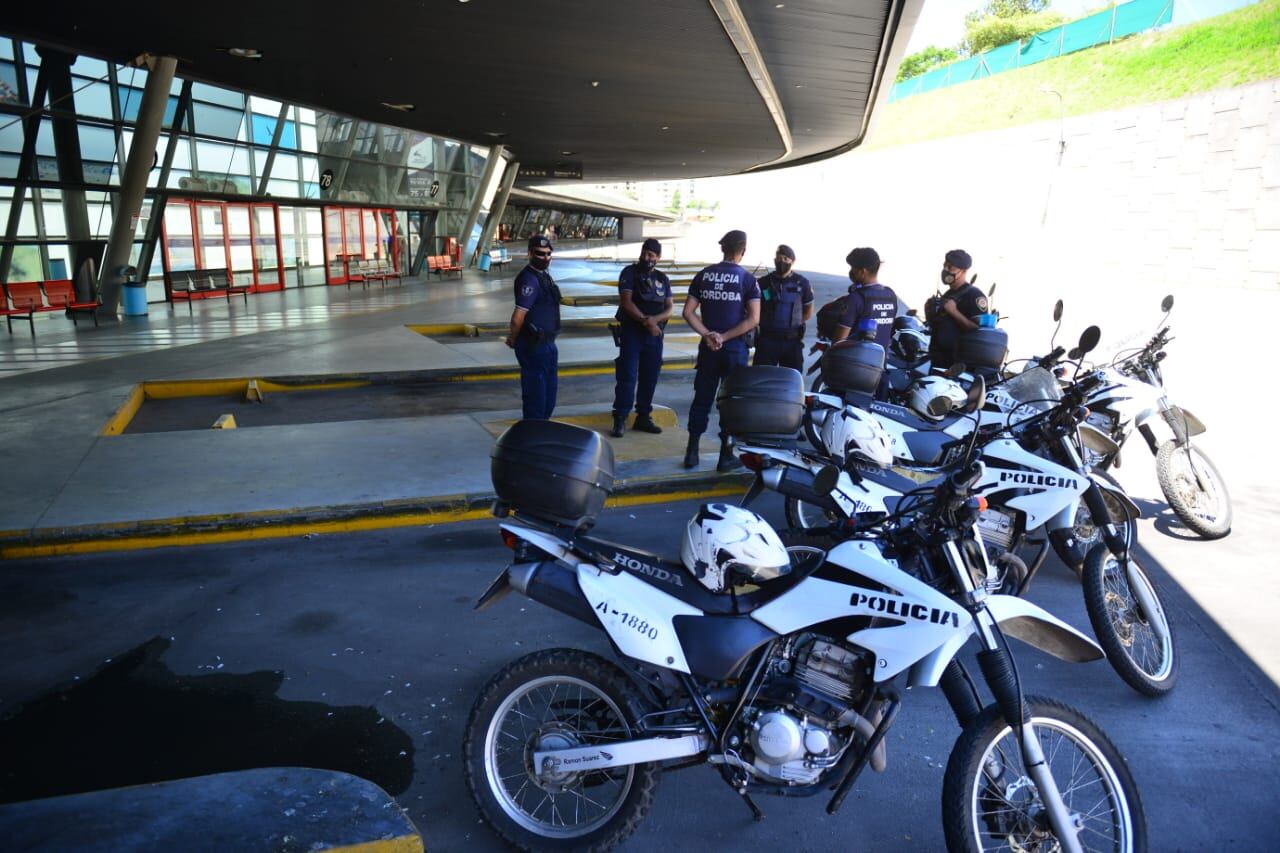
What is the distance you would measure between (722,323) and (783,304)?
661 mm

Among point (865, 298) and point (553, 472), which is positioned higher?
point (865, 298)

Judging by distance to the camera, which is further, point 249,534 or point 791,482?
point 249,534

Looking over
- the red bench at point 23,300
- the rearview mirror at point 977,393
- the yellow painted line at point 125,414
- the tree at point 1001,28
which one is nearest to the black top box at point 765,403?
the rearview mirror at point 977,393

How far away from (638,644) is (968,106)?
47.7 m

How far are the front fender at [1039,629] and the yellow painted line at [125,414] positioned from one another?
7.26 metres

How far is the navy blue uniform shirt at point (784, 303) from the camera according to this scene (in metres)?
6.84

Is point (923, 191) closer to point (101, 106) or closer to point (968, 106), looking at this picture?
point (968, 106)

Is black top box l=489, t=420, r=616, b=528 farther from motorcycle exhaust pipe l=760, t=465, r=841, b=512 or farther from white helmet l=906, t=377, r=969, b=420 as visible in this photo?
white helmet l=906, t=377, r=969, b=420

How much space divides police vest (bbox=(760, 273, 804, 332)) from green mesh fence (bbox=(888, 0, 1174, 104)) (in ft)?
121

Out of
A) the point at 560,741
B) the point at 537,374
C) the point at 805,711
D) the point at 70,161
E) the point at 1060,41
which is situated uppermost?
the point at 1060,41

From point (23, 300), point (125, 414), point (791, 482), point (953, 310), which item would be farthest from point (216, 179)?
point (791, 482)

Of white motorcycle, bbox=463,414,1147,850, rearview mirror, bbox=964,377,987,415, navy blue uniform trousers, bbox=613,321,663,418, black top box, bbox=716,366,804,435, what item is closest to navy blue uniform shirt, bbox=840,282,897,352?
navy blue uniform trousers, bbox=613,321,663,418

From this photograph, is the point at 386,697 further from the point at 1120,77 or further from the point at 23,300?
the point at 1120,77

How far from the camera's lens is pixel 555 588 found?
2.68 m
